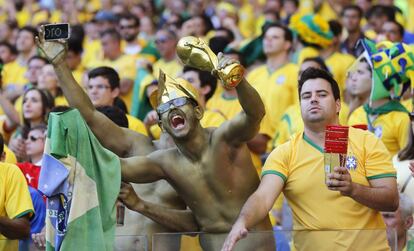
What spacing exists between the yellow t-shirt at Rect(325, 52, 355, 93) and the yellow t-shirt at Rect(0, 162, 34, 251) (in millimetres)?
5342

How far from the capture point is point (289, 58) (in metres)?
14.0

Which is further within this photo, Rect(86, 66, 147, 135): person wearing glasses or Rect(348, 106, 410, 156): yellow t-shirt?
Rect(86, 66, 147, 135): person wearing glasses

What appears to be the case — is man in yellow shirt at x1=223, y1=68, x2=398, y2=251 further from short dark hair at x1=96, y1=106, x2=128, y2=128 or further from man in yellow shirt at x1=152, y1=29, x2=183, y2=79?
man in yellow shirt at x1=152, y1=29, x2=183, y2=79

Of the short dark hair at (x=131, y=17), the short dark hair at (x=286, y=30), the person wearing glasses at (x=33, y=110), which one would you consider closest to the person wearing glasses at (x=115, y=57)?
the short dark hair at (x=131, y=17)

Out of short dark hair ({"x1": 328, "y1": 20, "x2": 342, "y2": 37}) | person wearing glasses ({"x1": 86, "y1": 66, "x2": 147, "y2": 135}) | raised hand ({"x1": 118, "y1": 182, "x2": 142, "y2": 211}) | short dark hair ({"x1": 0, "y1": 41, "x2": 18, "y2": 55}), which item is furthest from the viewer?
short dark hair ({"x1": 0, "y1": 41, "x2": 18, "y2": 55})

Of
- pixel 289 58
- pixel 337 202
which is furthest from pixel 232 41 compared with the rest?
pixel 337 202

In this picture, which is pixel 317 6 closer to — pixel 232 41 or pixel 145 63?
pixel 232 41

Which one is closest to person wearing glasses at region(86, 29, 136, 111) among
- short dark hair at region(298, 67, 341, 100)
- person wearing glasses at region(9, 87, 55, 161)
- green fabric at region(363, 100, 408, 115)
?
person wearing glasses at region(9, 87, 55, 161)

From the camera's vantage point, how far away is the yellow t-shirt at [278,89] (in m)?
12.6

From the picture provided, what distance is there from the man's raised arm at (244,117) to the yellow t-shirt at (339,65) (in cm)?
515

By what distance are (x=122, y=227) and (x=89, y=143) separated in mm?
1412

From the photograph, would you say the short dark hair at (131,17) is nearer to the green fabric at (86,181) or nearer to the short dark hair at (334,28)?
the short dark hair at (334,28)

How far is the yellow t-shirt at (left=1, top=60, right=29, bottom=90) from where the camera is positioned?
15496 millimetres

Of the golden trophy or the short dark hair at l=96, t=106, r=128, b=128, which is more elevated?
the golden trophy
